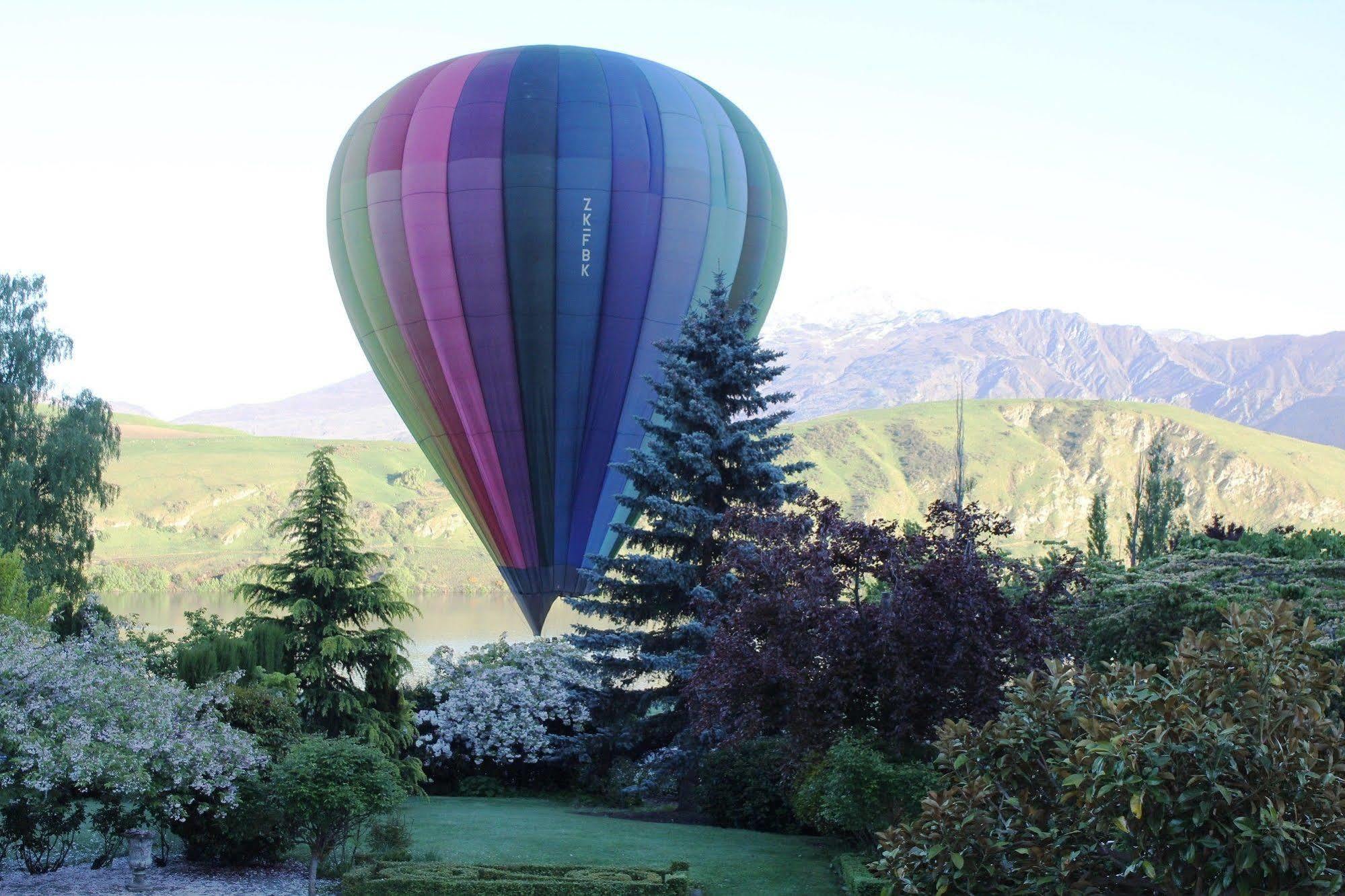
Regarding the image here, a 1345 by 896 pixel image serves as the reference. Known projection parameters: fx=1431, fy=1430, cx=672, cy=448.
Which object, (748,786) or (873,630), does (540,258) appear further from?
(873,630)

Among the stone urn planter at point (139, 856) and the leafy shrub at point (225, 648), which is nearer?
the stone urn planter at point (139, 856)

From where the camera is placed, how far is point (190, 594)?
143 metres

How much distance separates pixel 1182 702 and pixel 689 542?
17185 millimetres

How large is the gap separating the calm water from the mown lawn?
45.5 meters

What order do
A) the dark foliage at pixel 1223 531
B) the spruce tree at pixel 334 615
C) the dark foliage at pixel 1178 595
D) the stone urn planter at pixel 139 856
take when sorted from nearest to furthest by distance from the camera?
1. the stone urn planter at pixel 139 856
2. the dark foliage at pixel 1178 595
3. the spruce tree at pixel 334 615
4. the dark foliage at pixel 1223 531

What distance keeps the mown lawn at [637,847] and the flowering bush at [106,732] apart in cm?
311

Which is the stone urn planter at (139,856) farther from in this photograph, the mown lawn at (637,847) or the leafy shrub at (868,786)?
the leafy shrub at (868,786)

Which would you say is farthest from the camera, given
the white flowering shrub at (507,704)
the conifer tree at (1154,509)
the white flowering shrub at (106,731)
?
the conifer tree at (1154,509)

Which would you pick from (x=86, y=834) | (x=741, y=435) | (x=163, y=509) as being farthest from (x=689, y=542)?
(x=163, y=509)

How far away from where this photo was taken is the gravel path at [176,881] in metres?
14.6

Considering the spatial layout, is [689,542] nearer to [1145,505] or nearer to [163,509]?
[1145,505]

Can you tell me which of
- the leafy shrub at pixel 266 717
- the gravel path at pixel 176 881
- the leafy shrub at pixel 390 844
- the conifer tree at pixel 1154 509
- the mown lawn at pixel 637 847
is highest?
the conifer tree at pixel 1154 509

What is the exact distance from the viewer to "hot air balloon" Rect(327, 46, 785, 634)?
31891 mm

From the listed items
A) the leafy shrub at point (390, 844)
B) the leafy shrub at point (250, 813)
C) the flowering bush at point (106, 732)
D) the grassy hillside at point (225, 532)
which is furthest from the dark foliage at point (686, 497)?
→ the grassy hillside at point (225, 532)
